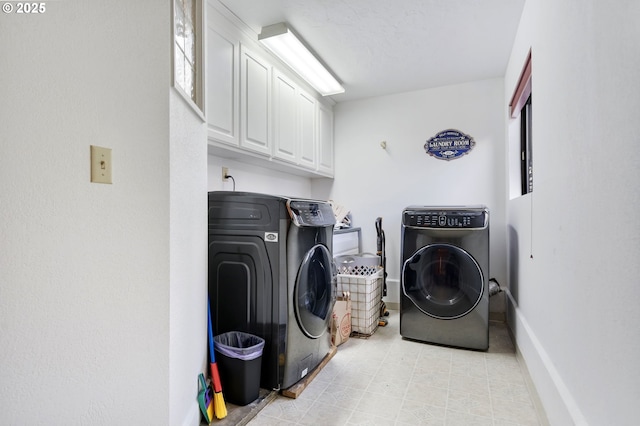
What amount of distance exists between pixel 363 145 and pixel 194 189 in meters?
2.60

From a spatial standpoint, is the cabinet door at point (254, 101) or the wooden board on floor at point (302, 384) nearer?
the wooden board on floor at point (302, 384)

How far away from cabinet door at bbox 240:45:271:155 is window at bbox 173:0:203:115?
26.9 inches

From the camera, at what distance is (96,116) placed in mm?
916

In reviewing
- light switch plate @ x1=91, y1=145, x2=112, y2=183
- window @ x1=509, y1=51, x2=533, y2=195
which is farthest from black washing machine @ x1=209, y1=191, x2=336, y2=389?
window @ x1=509, y1=51, x2=533, y2=195

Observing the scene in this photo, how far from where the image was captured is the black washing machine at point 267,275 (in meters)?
1.70

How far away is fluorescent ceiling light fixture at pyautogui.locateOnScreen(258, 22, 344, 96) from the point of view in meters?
2.25

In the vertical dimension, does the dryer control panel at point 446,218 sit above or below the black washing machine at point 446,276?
above

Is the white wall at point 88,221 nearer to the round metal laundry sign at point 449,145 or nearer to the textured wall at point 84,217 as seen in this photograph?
the textured wall at point 84,217

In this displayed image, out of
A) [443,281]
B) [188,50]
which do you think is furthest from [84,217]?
[443,281]

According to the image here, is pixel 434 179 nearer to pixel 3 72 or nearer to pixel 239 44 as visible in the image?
pixel 239 44

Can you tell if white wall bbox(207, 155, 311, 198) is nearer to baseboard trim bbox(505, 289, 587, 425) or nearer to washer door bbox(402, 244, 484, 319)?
washer door bbox(402, 244, 484, 319)

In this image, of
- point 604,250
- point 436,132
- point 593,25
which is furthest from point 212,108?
point 436,132

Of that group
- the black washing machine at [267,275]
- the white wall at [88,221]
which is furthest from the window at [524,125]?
the white wall at [88,221]

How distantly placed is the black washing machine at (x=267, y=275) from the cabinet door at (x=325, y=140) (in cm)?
165
